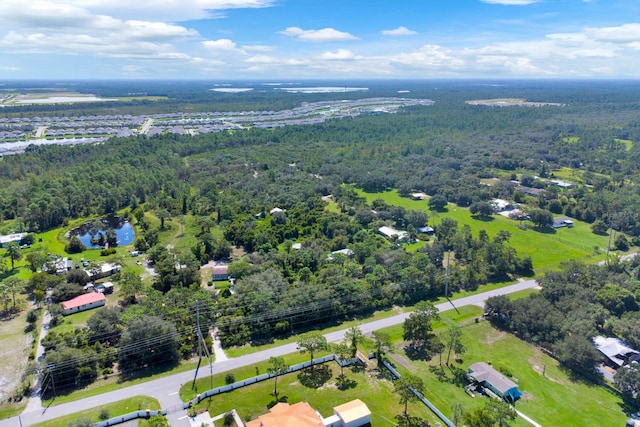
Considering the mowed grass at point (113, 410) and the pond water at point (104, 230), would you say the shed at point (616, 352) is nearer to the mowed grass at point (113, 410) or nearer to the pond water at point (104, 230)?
the mowed grass at point (113, 410)

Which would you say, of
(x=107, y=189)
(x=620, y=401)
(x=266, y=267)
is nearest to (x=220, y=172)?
(x=107, y=189)

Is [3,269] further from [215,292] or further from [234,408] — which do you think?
[234,408]

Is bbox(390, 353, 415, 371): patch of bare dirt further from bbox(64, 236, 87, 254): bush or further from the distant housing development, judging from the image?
the distant housing development

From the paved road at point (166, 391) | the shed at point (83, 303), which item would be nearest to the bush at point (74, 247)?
the shed at point (83, 303)

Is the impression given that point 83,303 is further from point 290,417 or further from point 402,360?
point 402,360

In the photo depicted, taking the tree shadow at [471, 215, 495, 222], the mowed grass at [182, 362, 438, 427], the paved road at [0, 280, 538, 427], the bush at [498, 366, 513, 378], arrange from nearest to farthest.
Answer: the paved road at [0, 280, 538, 427] → the mowed grass at [182, 362, 438, 427] → the bush at [498, 366, 513, 378] → the tree shadow at [471, 215, 495, 222]

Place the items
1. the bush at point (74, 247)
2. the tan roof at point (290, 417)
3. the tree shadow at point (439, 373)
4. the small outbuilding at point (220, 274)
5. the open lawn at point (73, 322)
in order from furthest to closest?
1. the bush at point (74, 247)
2. the small outbuilding at point (220, 274)
3. the open lawn at point (73, 322)
4. the tree shadow at point (439, 373)
5. the tan roof at point (290, 417)

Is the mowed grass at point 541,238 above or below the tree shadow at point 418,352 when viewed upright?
above

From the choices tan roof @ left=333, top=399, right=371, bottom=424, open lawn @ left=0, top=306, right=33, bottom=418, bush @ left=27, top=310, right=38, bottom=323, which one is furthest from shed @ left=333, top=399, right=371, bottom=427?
bush @ left=27, top=310, right=38, bottom=323
